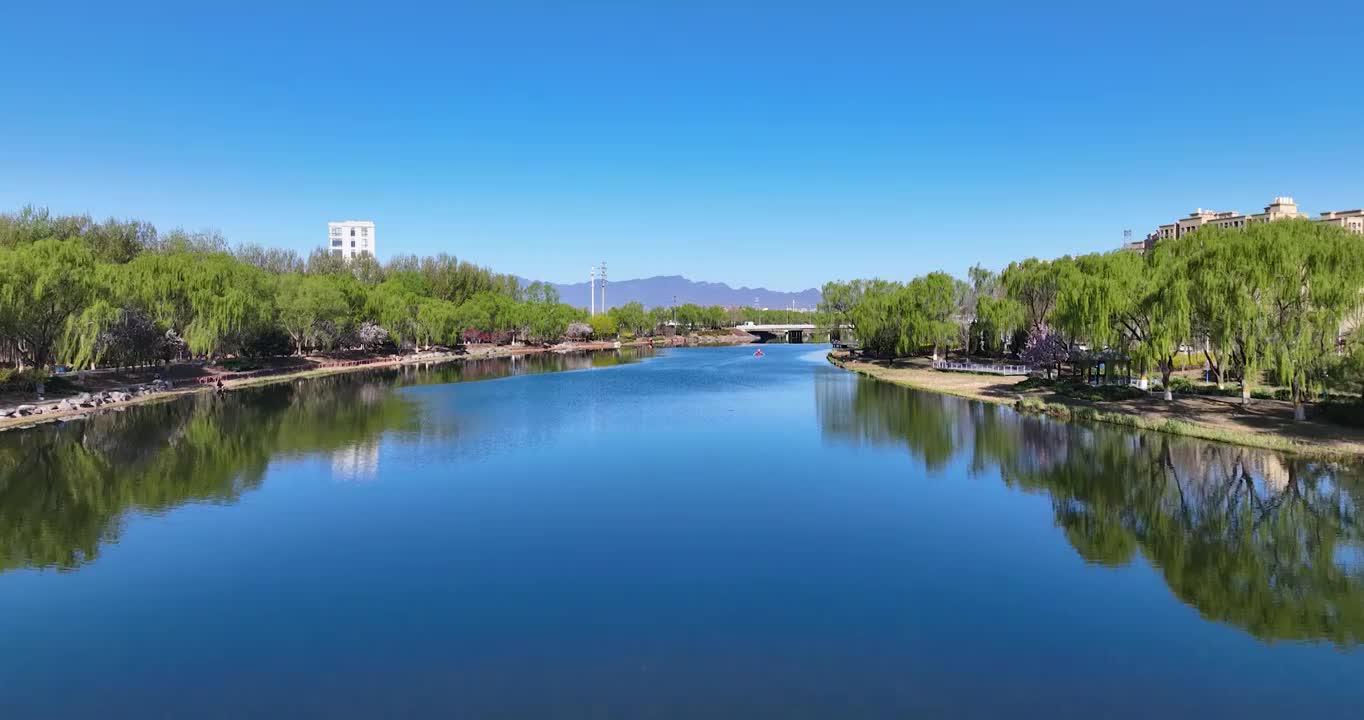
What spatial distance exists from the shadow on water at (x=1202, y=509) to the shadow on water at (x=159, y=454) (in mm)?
20436

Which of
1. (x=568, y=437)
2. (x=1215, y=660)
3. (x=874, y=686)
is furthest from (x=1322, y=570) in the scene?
(x=568, y=437)

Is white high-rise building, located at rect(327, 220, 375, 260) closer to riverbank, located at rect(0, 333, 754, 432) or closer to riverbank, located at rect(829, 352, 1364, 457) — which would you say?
riverbank, located at rect(0, 333, 754, 432)

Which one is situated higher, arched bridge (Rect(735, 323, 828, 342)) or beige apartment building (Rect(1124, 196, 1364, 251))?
beige apartment building (Rect(1124, 196, 1364, 251))

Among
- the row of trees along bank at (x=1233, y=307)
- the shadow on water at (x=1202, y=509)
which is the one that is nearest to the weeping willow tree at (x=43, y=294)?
the shadow on water at (x=1202, y=509)

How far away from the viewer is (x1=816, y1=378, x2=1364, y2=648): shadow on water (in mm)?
12297

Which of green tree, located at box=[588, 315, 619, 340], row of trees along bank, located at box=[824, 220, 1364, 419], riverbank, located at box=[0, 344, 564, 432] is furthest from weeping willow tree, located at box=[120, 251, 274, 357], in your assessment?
green tree, located at box=[588, 315, 619, 340]

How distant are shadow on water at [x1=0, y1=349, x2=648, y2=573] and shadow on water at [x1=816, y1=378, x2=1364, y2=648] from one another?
2044cm

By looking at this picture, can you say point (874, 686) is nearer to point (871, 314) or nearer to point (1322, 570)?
point (1322, 570)

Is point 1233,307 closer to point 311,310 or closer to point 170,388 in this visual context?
point 170,388

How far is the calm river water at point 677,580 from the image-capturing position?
9.43 metres

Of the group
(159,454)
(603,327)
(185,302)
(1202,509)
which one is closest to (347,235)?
(603,327)

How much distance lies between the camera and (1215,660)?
1023cm

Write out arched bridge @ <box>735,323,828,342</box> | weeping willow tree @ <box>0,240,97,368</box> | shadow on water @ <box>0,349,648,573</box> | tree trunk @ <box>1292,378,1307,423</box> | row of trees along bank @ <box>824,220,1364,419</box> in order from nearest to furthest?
1. shadow on water @ <box>0,349,648,573</box>
2. row of trees along bank @ <box>824,220,1364,419</box>
3. tree trunk @ <box>1292,378,1307,423</box>
4. weeping willow tree @ <box>0,240,97,368</box>
5. arched bridge @ <box>735,323,828,342</box>

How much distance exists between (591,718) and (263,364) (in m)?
58.3
